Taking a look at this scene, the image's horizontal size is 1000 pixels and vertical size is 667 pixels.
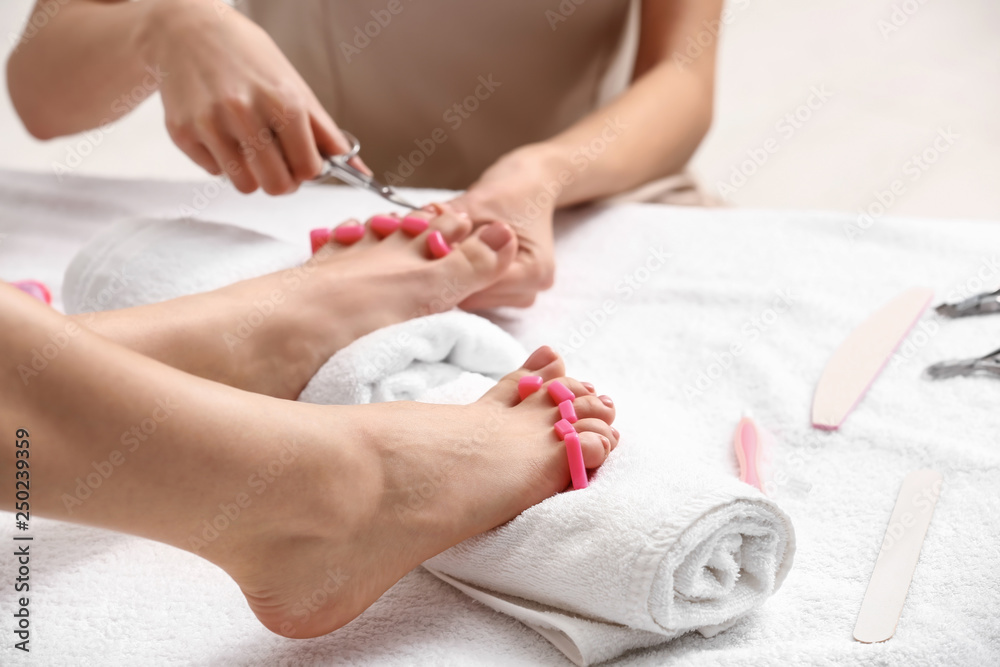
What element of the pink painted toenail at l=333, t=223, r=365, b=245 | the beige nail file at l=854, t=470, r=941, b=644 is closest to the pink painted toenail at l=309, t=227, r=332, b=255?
the pink painted toenail at l=333, t=223, r=365, b=245

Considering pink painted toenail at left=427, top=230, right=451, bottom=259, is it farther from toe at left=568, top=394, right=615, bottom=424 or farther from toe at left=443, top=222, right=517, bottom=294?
toe at left=568, top=394, right=615, bottom=424

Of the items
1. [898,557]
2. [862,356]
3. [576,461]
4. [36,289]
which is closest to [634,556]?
[576,461]

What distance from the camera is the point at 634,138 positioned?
3.40ft

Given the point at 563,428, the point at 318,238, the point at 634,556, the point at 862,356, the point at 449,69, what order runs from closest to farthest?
1. the point at 634,556
2. the point at 563,428
3. the point at 862,356
4. the point at 318,238
5. the point at 449,69

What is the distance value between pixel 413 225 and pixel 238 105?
203 mm

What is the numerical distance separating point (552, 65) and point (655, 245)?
33 centimetres

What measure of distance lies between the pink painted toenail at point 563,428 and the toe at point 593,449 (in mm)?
13

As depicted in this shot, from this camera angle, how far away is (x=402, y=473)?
0.56 m

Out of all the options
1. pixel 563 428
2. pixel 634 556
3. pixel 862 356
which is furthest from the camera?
pixel 862 356

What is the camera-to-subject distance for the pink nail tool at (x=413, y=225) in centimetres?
85

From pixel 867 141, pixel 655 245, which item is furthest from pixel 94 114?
pixel 867 141

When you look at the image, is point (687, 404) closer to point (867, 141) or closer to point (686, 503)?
point (686, 503)

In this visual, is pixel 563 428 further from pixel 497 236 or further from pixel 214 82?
pixel 214 82

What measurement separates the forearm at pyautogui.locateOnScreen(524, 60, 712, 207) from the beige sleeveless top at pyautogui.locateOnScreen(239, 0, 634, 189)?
123mm
